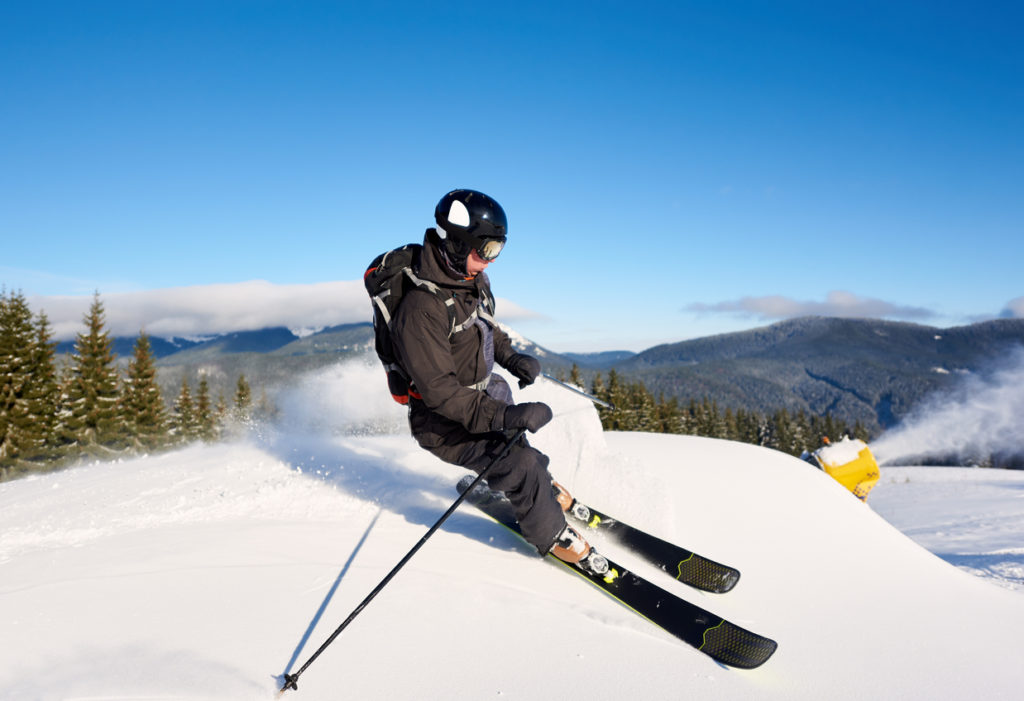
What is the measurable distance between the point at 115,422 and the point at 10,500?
116 ft

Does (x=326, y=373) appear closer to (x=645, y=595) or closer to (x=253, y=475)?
(x=253, y=475)

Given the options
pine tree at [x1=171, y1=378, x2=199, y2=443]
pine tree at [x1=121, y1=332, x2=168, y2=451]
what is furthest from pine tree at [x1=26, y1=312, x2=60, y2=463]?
pine tree at [x1=171, y1=378, x2=199, y2=443]

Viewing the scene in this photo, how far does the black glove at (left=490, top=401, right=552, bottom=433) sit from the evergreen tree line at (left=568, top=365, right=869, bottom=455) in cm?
3536

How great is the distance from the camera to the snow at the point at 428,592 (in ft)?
9.41

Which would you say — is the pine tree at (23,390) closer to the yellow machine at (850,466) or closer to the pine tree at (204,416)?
the pine tree at (204,416)

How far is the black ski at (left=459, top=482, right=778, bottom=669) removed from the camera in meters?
3.40

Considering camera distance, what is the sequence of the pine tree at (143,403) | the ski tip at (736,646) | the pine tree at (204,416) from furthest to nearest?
the pine tree at (204,416)
the pine tree at (143,403)
the ski tip at (736,646)

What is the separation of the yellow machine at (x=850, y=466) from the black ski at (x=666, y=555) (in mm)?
14244

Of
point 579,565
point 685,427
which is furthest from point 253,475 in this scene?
point 685,427

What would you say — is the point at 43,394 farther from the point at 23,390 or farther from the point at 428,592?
the point at 428,592

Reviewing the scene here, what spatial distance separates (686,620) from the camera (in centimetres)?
371

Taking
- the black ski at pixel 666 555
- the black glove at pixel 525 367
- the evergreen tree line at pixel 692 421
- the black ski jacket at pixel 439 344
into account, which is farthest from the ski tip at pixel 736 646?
the evergreen tree line at pixel 692 421

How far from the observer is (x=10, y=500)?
21.1 feet

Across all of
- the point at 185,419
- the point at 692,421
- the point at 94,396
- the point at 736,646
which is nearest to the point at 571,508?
the point at 736,646
